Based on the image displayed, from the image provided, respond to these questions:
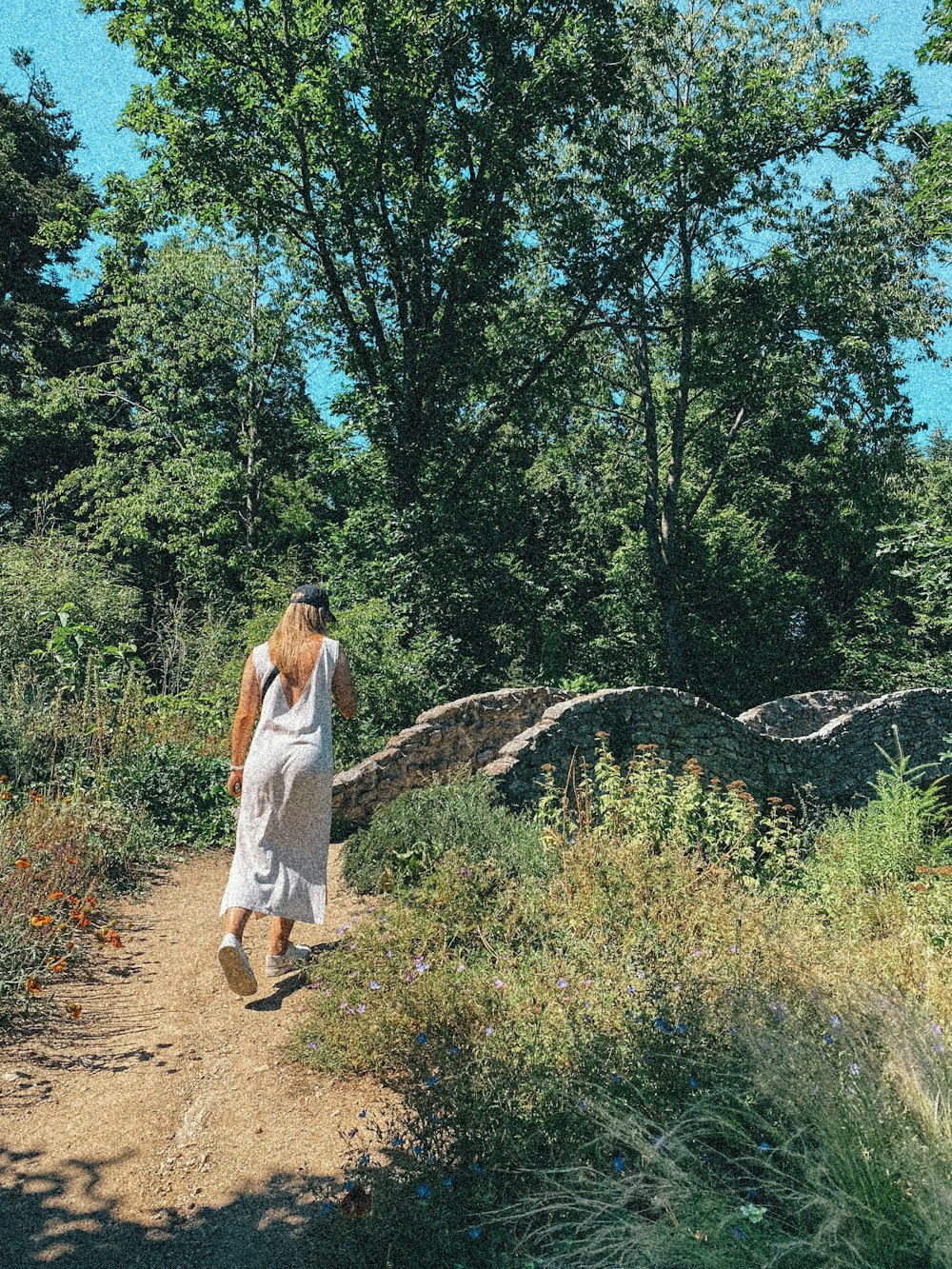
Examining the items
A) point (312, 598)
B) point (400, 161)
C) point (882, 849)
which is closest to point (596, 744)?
point (882, 849)

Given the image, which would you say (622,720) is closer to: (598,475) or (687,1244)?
(687,1244)

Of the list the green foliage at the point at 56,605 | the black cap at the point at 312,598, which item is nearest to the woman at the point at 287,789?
the black cap at the point at 312,598

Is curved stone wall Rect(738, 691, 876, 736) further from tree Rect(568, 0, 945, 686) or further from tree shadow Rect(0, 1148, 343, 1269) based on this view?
tree shadow Rect(0, 1148, 343, 1269)

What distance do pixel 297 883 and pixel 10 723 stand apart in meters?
3.99

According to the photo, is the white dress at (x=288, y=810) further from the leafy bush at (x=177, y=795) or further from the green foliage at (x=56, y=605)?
the green foliage at (x=56, y=605)

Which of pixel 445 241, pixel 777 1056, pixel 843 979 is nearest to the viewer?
pixel 777 1056

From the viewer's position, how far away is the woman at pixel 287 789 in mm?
4438

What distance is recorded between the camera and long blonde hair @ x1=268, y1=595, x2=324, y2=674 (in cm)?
457

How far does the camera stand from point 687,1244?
2.02 meters

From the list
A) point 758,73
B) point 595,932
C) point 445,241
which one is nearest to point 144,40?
point 445,241

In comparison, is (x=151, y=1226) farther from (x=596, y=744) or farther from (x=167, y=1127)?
(x=596, y=744)

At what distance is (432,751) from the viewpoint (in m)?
7.64

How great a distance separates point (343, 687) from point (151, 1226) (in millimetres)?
2513

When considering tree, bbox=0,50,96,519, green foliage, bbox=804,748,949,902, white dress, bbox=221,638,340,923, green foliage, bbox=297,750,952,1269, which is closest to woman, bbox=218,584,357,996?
white dress, bbox=221,638,340,923
